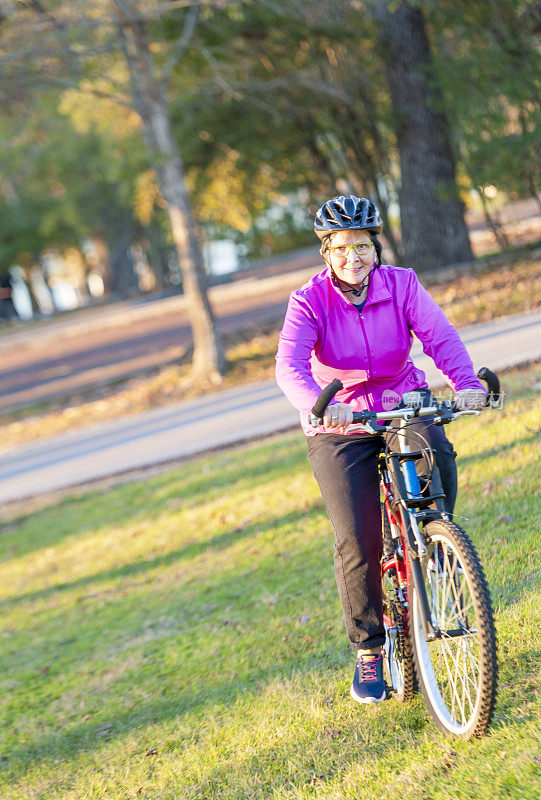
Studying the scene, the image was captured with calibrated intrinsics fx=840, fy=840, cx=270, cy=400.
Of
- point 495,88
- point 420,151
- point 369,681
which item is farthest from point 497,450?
point 420,151

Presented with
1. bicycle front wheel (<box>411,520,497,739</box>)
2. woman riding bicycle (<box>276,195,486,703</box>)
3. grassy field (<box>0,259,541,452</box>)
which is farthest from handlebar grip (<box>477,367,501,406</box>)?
grassy field (<box>0,259,541,452</box>)

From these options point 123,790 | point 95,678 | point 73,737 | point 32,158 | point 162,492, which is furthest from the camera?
point 32,158

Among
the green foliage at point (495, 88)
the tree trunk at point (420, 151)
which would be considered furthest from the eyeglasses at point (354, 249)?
the tree trunk at point (420, 151)

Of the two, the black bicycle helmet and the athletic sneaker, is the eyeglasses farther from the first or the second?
the athletic sneaker

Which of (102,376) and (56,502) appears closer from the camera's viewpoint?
(56,502)

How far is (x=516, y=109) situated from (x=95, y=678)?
42.1ft

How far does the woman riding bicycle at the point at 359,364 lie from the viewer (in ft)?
11.6

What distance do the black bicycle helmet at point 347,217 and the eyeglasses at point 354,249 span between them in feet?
0.22

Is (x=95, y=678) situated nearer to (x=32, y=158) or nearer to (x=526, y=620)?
(x=526, y=620)

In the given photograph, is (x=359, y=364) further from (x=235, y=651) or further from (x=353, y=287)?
(x=235, y=651)

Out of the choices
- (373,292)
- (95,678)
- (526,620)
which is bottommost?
(95,678)

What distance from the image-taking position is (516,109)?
1481 cm

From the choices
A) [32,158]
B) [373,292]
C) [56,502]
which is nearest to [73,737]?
[373,292]

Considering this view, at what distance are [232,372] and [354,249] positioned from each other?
11.8 metres
